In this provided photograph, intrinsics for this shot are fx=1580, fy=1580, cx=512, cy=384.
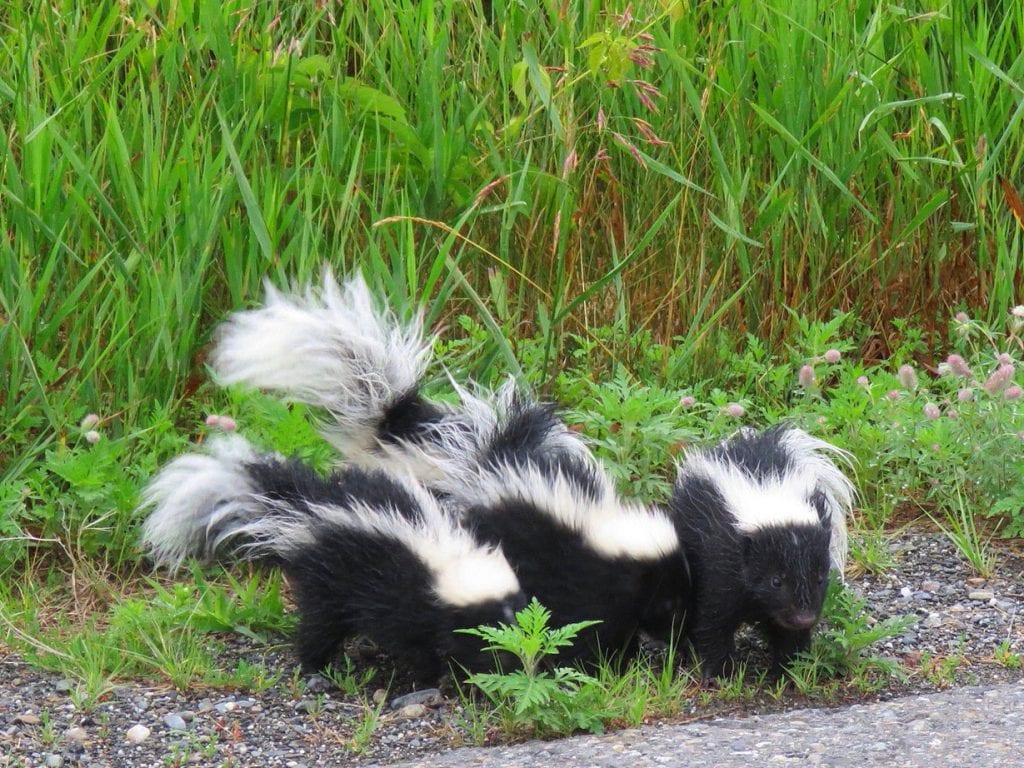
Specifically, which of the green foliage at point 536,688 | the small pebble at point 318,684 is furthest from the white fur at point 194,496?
the green foliage at point 536,688

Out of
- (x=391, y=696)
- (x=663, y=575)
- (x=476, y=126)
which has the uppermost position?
(x=476, y=126)

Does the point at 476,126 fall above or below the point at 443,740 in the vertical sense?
above

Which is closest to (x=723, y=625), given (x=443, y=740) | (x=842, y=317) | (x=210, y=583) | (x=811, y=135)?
(x=443, y=740)

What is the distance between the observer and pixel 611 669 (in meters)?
3.87

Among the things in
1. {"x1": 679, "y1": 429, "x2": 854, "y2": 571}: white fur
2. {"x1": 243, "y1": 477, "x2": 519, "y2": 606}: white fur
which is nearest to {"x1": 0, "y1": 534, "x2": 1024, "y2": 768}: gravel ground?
{"x1": 243, "y1": 477, "x2": 519, "y2": 606}: white fur

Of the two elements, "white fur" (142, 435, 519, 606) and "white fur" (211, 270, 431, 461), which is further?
"white fur" (211, 270, 431, 461)

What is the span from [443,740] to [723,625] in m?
0.80

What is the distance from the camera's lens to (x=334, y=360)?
14.3 feet

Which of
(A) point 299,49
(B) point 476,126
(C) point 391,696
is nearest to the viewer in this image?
(C) point 391,696

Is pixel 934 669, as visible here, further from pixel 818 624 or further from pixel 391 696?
pixel 391 696

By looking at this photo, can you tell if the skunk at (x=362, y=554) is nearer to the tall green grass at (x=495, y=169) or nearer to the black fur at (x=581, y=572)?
the black fur at (x=581, y=572)

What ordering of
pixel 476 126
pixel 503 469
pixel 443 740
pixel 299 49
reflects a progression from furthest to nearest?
pixel 476 126 < pixel 299 49 < pixel 503 469 < pixel 443 740

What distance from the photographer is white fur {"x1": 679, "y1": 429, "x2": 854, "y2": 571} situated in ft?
12.7

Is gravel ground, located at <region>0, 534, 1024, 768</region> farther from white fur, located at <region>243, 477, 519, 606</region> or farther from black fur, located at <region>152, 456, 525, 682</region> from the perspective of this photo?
white fur, located at <region>243, 477, 519, 606</region>
